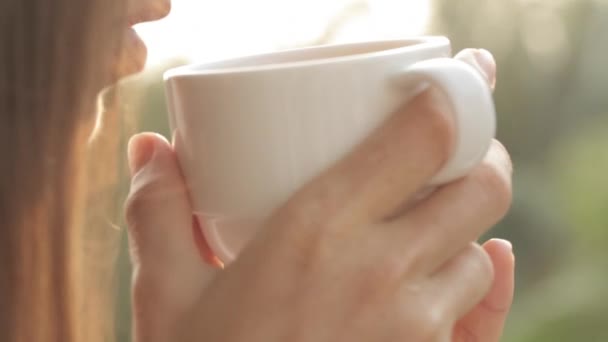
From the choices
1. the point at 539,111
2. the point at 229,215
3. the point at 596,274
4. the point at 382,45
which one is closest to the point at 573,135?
the point at 539,111

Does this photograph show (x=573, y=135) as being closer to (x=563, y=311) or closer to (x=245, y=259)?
(x=563, y=311)

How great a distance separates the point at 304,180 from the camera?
0.38 m

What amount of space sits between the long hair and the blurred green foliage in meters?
0.46

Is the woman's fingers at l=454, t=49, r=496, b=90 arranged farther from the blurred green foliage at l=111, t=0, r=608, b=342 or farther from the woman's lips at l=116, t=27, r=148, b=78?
the blurred green foliage at l=111, t=0, r=608, b=342

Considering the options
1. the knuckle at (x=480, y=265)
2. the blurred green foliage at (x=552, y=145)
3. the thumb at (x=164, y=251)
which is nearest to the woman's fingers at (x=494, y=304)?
the knuckle at (x=480, y=265)

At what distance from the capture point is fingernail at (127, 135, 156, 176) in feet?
1.50

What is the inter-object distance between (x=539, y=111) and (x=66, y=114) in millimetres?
549

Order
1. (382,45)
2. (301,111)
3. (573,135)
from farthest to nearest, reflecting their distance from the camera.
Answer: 1. (573,135)
2. (382,45)
3. (301,111)

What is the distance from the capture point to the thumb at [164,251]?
1.40ft

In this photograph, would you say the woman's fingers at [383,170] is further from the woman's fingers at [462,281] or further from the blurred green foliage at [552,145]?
the blurred green foliage at [552,145]

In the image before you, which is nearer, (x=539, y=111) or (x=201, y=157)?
(x=201, y=157)

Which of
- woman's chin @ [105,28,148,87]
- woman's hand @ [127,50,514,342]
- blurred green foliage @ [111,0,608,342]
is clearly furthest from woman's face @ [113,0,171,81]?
blurred green foliage @ [111,0,608,342]

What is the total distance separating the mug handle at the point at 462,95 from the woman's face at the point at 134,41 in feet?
0.63

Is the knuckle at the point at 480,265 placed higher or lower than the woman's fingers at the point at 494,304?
higher
